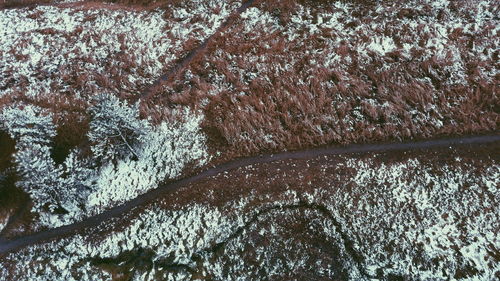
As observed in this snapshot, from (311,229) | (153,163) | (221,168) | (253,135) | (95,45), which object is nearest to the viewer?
(311,229)

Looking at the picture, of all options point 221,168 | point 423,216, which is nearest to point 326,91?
point 221,168

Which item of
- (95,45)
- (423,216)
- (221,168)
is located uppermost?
(95,45)

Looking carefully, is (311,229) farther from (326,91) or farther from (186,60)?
(186,60)

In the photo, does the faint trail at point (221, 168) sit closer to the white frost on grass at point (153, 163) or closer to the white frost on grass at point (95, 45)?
the white frost on grass at point (153, 163)

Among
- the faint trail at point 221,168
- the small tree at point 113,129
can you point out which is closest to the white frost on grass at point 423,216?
the faint trail at point 221,168

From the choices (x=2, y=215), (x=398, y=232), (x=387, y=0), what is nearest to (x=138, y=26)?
(x=2, y=215)

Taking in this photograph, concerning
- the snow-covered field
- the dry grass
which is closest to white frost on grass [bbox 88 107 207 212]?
the dry grass

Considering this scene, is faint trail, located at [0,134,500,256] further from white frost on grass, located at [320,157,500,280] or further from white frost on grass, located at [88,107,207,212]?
white frost on grass, located at [320,157,500,280]
